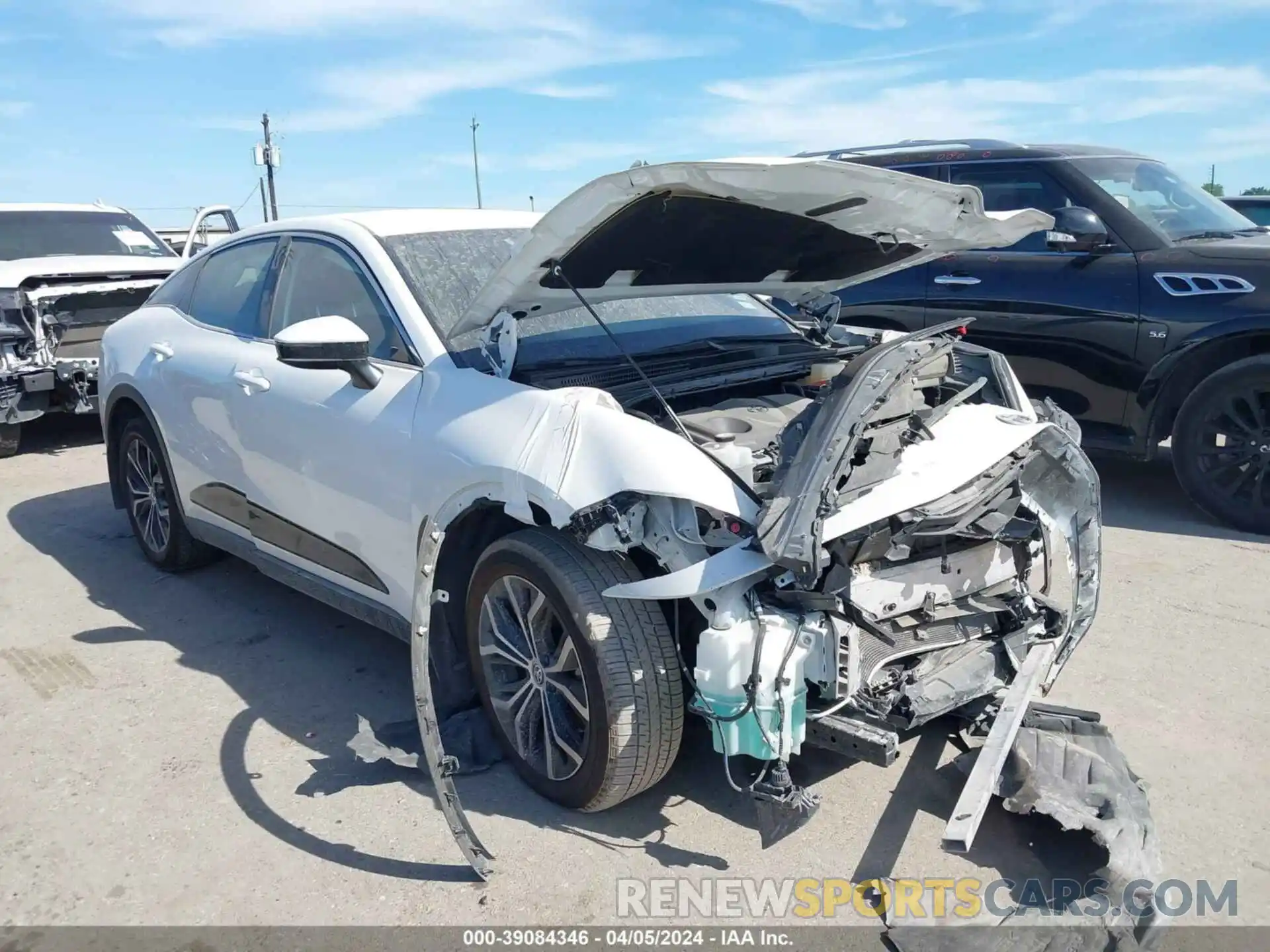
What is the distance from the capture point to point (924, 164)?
6922 millimetres

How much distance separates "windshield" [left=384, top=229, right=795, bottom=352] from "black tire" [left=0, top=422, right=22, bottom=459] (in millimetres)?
6135

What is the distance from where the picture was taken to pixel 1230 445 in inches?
224

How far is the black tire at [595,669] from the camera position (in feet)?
9.45

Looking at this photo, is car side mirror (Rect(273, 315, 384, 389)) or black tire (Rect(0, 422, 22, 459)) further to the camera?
black tire (Rect(0, 422, 22, 459))

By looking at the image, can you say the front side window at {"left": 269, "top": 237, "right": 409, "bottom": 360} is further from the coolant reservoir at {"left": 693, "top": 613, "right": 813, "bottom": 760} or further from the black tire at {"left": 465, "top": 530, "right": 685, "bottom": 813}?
the coolant reservoir at {"left": 693, "top": 613, "right": 813, "bottom": 760}

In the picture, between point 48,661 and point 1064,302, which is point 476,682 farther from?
point 1064,302

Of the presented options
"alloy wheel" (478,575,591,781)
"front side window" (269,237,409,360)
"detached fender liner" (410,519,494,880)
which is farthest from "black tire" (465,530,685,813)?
"front side window" (269,237,409,360)

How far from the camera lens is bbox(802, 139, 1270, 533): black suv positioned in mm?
5598

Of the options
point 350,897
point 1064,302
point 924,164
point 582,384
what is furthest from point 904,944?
point 924,164

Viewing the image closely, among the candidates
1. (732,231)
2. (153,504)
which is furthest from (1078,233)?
(153,504)

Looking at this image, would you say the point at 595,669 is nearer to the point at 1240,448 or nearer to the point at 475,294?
the point at 475,294

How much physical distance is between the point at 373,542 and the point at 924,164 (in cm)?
493

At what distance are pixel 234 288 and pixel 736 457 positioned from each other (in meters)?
2.90

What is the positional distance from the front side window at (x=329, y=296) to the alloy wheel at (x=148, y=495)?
1.42 meters
